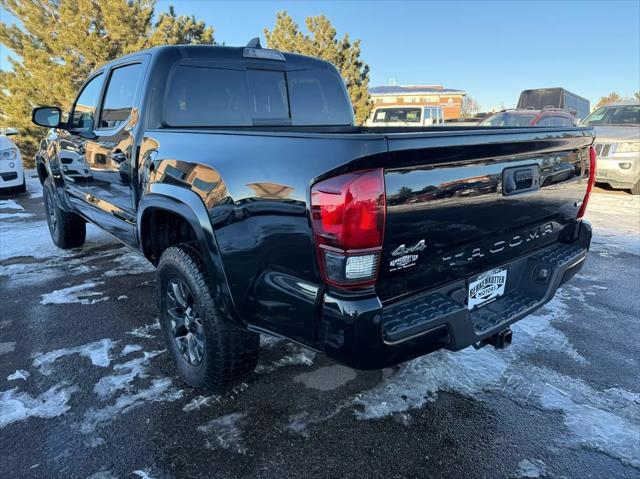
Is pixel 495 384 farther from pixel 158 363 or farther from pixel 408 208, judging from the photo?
pixel 158 363

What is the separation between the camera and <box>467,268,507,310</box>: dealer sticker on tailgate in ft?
7.32

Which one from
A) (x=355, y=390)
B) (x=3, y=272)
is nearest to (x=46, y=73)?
(x=3, y=272)

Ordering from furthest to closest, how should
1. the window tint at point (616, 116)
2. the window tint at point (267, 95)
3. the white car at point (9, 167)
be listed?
the window tint at point (616, 116) < the white car at point (9, 167) < the window tint at point (267, 95)

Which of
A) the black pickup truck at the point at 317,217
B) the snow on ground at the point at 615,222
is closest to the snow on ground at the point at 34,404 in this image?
the black pickup truck at the point at 317,217

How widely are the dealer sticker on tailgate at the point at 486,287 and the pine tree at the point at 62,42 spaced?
590 inches

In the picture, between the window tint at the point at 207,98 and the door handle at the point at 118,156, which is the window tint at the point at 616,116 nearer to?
the window tint at the point at 207,98

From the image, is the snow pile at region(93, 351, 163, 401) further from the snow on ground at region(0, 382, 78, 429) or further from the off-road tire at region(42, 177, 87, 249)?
the off-road tire at region(42, 177, 87, 249)

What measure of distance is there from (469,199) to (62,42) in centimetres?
1650

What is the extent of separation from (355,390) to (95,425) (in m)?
1.40

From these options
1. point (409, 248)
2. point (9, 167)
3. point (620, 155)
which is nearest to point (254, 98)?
point (409, 248)

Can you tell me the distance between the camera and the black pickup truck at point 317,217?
5.63ft

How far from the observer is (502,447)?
2199mm

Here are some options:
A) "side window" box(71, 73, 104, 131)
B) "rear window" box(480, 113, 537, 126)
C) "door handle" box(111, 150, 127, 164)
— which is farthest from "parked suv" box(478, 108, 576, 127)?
"door handle" box(111, 150, 127, 164)

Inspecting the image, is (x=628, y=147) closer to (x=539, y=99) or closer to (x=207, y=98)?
(x=207, y=98)
